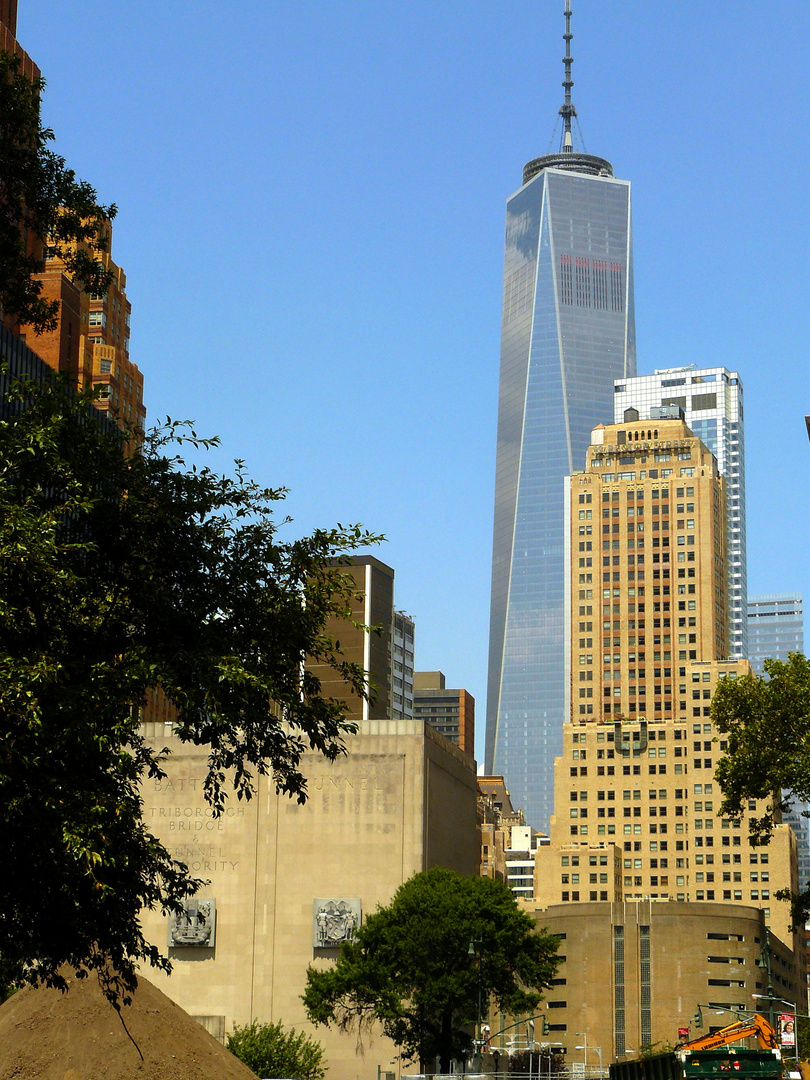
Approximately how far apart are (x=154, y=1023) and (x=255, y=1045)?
3664 centimetres

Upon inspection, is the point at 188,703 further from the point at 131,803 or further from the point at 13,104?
the point at 13,104

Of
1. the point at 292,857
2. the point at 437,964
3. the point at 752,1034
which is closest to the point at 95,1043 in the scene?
the point at 437,964

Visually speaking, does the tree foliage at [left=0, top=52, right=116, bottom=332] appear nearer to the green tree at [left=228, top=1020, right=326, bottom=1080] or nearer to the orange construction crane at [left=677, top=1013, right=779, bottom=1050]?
the orange construction crane at [left=677, top=1013, right=779, bottom=1050]

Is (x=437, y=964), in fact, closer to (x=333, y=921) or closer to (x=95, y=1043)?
(x=333, y=921)

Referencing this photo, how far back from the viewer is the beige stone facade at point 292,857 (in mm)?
132250

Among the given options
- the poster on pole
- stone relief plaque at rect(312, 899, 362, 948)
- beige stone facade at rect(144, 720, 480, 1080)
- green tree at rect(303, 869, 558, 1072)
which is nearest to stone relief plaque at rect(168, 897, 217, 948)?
beige stone facade at rect(144, 720, 480, 1080)

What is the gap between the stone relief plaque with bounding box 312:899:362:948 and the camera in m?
130

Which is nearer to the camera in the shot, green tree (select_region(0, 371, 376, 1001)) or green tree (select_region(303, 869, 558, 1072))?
green tree (select_region(0, 371, 376, 1001))

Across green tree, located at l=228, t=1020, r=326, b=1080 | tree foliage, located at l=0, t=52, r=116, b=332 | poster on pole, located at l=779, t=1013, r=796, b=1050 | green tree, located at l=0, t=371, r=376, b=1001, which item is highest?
tree foliage, located at l=0, t=52, r=116, b=332

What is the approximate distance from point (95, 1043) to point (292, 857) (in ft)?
203

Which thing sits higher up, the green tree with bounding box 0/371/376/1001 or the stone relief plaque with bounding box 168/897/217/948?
the green tree with bounding box 0/371/376/1001

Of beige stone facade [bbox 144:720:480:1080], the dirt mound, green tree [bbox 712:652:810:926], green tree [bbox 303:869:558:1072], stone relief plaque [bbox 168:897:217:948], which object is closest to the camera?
green tree [bbox 712:652:810:926]

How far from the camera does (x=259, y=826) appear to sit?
138 meters

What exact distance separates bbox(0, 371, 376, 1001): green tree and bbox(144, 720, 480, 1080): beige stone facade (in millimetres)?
102583
